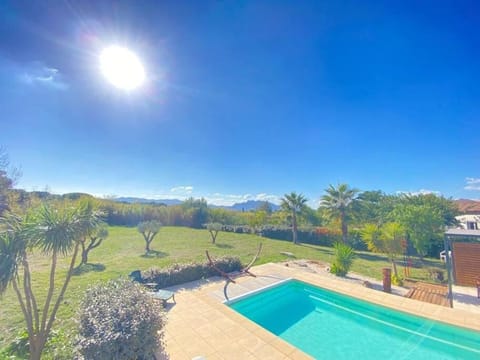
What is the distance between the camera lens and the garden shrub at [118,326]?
110 inches

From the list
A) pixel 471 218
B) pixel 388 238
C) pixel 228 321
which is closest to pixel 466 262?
pixel 388 238

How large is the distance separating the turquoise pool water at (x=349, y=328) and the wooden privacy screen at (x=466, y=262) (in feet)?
16.3

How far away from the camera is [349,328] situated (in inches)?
221

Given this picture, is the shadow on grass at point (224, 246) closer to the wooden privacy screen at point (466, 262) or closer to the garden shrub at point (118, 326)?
the wooden privacy screen at point (466, 262)

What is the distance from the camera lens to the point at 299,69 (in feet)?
27.8

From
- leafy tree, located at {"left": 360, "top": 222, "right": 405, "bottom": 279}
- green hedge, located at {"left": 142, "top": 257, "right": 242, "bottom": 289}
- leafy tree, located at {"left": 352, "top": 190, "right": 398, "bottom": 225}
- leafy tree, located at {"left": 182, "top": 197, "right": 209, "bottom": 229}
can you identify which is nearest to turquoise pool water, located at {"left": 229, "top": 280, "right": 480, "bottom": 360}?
green hedge, located at {"left": 142, "top": 257, "right": 242, "bottom": 289}

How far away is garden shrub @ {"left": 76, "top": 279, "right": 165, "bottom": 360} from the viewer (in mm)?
2789

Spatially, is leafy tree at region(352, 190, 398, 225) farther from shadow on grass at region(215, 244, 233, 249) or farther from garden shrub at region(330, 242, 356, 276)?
shadow on grass at region(215, 244, 233, 249)

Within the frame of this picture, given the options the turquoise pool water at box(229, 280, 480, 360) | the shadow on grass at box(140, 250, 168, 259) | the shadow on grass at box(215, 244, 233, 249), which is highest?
the shadow on grass at box(215, 244, 233, 249)

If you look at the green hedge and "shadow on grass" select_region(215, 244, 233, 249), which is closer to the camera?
the green hedge

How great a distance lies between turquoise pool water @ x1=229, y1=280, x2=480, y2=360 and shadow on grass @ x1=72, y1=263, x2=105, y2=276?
22.2 ft

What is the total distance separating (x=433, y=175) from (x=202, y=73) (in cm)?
2700

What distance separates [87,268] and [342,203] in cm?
1659

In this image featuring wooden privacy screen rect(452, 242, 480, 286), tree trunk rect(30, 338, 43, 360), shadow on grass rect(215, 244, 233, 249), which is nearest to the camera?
tree trunk rect(30, 338, 43, 360)
